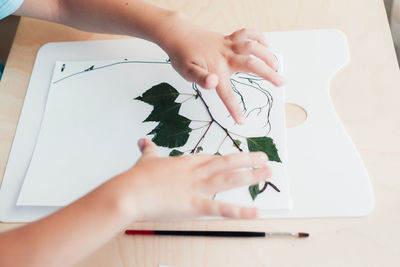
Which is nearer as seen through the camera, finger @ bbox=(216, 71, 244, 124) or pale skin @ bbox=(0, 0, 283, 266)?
pale skin @ bbox=(0, 0, 283, 266)

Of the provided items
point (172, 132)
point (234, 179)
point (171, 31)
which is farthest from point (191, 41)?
point (234, 179)

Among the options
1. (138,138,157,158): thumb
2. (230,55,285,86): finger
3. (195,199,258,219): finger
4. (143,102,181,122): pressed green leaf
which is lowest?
(195,199,258,219): finger

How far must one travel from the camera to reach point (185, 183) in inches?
19.1

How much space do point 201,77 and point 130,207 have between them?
22cm

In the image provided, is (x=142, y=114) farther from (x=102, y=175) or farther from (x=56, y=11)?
(x=56, y=11)

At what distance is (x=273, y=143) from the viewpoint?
1.94 feet

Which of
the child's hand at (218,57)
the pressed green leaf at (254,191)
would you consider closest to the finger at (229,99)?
the child's hand at (218,57)

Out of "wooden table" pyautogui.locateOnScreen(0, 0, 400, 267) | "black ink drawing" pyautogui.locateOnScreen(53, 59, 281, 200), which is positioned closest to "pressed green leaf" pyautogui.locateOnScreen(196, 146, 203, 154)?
"black ink drawing" pyautogui.locateOnScreen(53, 59, 281, 200)

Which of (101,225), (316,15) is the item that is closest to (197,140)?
(101,225)

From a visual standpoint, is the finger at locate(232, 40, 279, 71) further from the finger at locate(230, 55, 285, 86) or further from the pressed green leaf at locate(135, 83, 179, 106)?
the pressed green leaf at locate(135, 83, 179, 106)

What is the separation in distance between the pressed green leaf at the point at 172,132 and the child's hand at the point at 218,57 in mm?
66

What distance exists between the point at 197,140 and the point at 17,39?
40cm

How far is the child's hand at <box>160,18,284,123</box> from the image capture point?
1.93ft

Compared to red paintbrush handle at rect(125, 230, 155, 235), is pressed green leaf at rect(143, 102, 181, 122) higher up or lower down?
higher up
